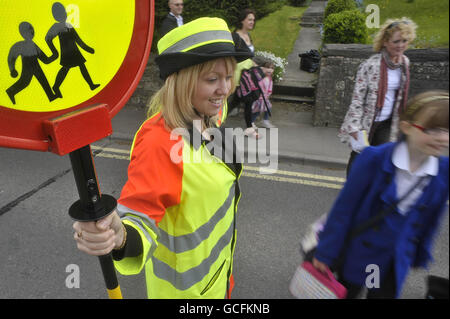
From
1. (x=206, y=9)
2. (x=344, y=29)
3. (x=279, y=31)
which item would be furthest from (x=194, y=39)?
(x=279, y=31)

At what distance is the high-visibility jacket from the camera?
1.03 m

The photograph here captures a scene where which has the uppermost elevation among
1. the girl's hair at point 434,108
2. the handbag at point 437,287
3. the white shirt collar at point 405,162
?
the girl's hair at point 434,108

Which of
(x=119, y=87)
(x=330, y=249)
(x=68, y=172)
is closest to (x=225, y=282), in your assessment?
(x=330, y=249)

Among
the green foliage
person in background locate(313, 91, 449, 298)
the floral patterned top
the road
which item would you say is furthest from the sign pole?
the green foliage

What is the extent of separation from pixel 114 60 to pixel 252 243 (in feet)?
8.99

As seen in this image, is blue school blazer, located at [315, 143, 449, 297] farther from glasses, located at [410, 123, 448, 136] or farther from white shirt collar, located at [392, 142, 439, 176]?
glasses, located at [410, 123, 448, 136]

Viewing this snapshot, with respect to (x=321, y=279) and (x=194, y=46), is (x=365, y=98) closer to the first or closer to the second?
(x=321, y=279)

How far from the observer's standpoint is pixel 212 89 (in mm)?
1246

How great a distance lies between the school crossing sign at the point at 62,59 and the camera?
18.1 inches

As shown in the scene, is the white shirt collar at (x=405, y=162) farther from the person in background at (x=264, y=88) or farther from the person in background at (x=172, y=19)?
the person in background at (x=172, y=19)

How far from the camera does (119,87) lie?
656 millimetres

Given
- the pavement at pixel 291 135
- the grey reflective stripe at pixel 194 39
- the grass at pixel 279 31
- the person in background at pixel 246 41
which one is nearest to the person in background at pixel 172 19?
the person in background at pixel 246 41

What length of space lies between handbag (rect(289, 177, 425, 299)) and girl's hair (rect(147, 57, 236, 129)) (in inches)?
31.9
